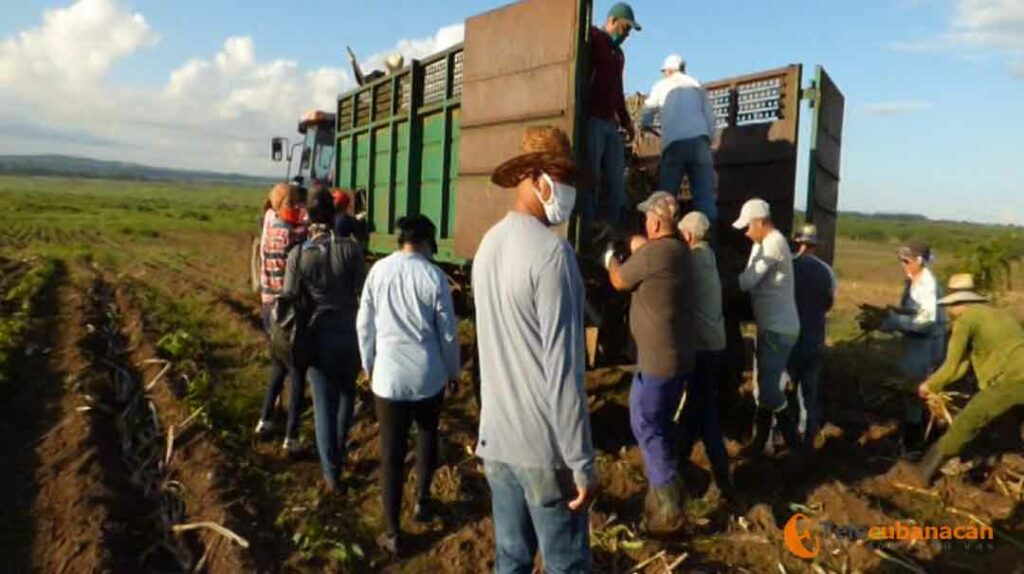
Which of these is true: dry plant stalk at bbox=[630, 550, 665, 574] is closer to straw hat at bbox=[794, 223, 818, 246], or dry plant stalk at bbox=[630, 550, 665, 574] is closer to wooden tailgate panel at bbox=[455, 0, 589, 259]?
wooden tailgate panel at bbox=[455, 0, 589, 259]

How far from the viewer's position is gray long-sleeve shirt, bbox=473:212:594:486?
248 cm

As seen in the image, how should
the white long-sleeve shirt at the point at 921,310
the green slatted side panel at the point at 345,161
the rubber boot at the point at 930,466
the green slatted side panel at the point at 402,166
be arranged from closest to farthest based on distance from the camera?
1. the rubber boot at the point at 930,466
2. the white long-sleeve shirt at the point at 921,310
3. the green slatted side panel at the point at 402,166
4. the green slatted side panel at the point at 345,161

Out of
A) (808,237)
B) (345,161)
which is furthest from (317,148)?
(808,237)

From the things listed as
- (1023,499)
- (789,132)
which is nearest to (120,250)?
(789,132)

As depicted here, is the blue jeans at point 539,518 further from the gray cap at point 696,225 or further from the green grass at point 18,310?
the green grass at point 18,310

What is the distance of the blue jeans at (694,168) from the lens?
6047mm

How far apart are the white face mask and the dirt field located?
Answer: 214cm

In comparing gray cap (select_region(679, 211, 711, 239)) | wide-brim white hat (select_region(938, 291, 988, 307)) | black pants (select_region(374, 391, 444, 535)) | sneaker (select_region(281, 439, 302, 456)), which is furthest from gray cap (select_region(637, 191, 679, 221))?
sneaker (select_region(281, 439, 302, 456))

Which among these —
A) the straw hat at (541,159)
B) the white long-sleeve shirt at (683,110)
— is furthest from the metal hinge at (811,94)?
the straw hat at (541,159)

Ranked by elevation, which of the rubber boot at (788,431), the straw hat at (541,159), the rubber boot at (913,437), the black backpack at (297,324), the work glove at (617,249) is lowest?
the rubber boot at (913,437)

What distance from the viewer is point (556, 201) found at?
8.63ft

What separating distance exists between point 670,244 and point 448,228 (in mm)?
2576

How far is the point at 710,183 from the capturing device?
6129 millimetres

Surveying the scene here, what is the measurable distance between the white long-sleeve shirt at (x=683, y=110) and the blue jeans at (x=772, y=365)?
1.52m
